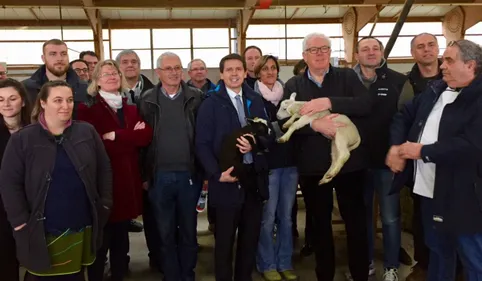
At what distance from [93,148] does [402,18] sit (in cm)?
248

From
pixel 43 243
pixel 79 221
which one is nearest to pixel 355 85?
pixel 79 221

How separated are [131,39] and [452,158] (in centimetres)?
1227

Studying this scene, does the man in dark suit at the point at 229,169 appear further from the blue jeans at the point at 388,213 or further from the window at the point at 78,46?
the window at the point at 78,46

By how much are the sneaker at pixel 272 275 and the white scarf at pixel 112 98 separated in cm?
151

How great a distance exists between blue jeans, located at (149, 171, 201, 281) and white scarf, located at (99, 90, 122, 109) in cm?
49

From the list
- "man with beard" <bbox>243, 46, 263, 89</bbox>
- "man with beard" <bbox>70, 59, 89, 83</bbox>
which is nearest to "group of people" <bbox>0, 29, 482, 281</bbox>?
"man with beard" <bbox>243, 46, 263, 89</bbox>

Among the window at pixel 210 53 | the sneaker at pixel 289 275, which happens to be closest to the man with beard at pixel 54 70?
the sneaker at pixel 289 275

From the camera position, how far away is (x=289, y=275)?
291 centimetres

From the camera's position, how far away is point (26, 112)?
93.0 inches

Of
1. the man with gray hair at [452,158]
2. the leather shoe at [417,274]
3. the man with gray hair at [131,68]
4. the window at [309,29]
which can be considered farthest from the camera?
the window at [309,29]

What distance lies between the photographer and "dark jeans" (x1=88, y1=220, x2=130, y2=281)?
8.36 feet

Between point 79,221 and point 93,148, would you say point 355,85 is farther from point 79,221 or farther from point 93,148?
point 79,221

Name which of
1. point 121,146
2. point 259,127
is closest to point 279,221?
point 259,127

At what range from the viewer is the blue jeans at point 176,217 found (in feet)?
8.68
